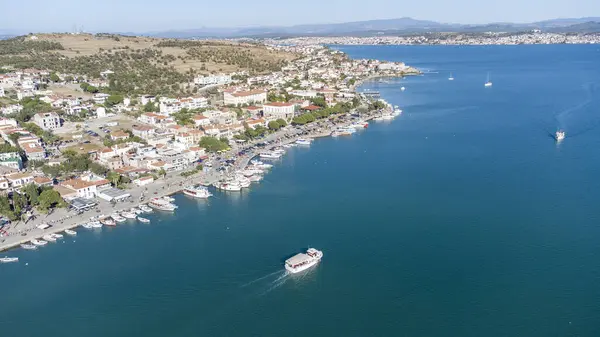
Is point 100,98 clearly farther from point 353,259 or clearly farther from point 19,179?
point 353,259

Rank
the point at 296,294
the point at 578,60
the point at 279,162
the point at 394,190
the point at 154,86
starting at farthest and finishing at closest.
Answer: the point at 578,60
the point at 154,86
the point at 279,162
the point at 394,190
the point at 296,294

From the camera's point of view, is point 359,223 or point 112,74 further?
point 112,74

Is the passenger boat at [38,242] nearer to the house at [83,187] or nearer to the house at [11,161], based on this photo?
the house at [83,187]

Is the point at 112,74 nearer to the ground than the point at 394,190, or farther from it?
farther from it

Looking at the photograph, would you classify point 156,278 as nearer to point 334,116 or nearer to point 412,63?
point 334,116

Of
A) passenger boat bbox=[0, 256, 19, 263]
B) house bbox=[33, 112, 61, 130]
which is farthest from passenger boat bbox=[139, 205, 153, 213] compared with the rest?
house bbox=[33, 112, 61, 130]

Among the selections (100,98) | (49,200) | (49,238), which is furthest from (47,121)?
(49,238)

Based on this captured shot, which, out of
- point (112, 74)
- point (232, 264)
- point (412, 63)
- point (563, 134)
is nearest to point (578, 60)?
point (412, 63)
